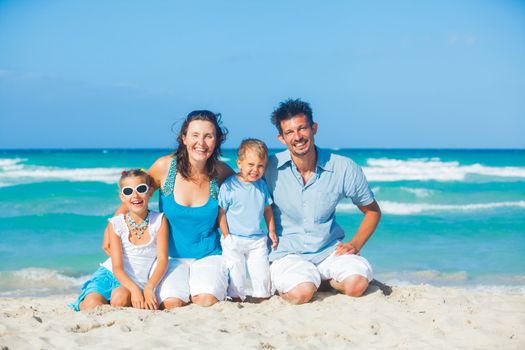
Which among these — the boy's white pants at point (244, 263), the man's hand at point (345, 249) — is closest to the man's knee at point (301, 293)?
the boy's white pants at point (244, 263)

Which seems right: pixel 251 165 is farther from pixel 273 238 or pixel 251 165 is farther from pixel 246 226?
pixel 273 238

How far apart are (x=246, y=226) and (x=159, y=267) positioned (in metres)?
0.83

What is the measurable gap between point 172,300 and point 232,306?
50 cm

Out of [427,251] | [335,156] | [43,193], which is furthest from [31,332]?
[43,193]

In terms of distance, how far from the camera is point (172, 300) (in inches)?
182

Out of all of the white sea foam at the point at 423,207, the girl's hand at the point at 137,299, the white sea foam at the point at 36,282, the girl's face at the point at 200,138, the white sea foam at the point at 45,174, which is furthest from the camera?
the white sea foam at the point at 45,174

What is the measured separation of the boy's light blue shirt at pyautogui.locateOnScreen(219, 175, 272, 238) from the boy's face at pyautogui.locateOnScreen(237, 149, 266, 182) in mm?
100

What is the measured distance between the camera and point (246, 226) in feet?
16.1

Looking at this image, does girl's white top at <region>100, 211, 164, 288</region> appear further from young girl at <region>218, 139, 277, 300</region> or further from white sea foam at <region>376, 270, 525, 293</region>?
white sea foam at <region>376, 270, 525, 293</region>

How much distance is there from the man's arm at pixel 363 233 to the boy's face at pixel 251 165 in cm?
100

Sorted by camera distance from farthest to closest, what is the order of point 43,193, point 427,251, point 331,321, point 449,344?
point 43,193, point 427,251, point 331,321, point 449,344

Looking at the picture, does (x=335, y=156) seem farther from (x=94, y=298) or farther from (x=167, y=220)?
(x=94, y=298)

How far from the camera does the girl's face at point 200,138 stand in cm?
478

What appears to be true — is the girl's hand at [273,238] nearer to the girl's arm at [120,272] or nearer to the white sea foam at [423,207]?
the girl's arm at [120,272]
